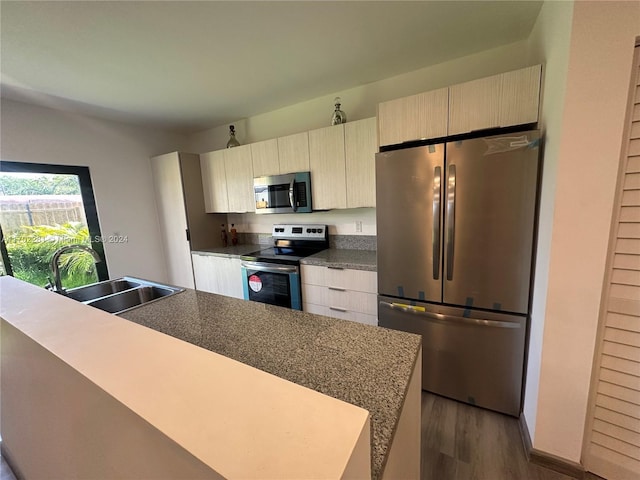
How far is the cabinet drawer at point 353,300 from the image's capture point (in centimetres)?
218

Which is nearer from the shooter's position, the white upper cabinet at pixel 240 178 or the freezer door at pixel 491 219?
the freezer door at pixel 491 219

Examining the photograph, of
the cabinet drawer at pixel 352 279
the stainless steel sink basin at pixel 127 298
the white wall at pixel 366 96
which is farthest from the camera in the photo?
the cabinet drawer at pixel 352 279

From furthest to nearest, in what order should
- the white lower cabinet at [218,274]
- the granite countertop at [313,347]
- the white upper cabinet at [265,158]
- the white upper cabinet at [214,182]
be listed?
the white upper cabinet at [214,182]
the white lower cabinet at [218,274]
the white upper cabinet at [265,158]
the granite countertop at [313,347]

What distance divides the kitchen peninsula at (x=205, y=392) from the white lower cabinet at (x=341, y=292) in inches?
40.1

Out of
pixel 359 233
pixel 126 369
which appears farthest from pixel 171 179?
pixel 126 369

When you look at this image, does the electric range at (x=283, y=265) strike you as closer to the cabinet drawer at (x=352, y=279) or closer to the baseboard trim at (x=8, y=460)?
the cabinet drawer at (x=352, y=279)

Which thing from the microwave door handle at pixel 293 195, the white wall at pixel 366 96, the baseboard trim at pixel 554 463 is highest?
the white wall at pixel 366 96

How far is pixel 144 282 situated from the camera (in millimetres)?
1863

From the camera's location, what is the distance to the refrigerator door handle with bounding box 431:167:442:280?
5.40 feet

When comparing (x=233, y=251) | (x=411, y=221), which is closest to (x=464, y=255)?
(x=411, y=221)

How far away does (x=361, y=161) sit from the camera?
230 centimetres

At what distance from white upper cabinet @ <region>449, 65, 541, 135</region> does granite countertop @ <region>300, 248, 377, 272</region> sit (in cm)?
113

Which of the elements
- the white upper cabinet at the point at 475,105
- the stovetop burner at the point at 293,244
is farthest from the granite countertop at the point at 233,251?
the white upper cabinet at the point at 475,105

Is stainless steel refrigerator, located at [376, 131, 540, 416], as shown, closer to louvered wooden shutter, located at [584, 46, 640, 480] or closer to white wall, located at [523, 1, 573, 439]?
white wall, located at [523, 1, 573, 439]
